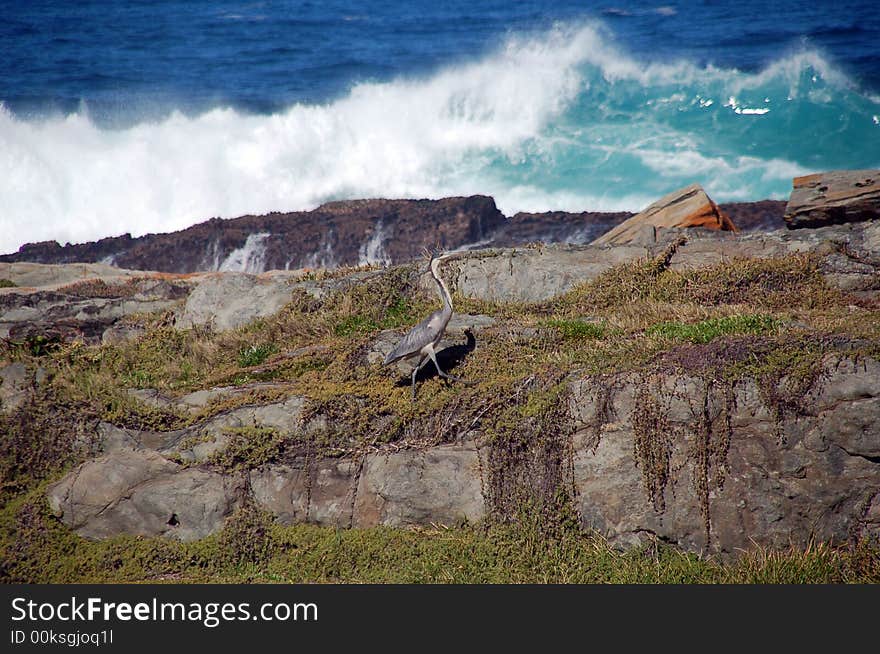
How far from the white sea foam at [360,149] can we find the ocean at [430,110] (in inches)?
4.0

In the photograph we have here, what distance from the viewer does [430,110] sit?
40.7 metres

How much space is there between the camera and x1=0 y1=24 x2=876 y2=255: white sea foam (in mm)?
35188

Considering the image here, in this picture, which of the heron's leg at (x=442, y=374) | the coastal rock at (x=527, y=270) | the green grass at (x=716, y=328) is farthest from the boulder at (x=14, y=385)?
the green grass at (x=716, y=328)

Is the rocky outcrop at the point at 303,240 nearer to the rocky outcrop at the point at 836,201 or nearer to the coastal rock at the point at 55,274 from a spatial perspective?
the coastal rock at the point at 55,274

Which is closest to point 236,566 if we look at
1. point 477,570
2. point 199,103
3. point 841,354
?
point 477,570

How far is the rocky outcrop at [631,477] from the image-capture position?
28.8 ft

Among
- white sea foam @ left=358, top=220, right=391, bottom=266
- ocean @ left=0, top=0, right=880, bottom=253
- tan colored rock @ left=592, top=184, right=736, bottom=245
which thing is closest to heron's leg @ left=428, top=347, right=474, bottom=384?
tan colored rock @ left=592, top=184, right=736, bottom=245

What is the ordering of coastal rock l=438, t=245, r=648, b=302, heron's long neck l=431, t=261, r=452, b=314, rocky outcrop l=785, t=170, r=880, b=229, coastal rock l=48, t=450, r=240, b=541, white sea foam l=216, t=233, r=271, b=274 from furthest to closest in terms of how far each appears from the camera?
white sea foam l=216, t=233, r=271, b=274 < rocky outcrop l=785, t=170, r=880, b=229 < coastal rock l=438, t=245, r=648, b=302 < heron's long neck l=431, t=261, r=452, b=314 < coastal rock l=48, t=450, r=240, b=541

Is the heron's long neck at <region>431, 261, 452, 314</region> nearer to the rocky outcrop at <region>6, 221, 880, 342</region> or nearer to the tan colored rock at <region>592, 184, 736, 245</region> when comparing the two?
the rocky outcrop at <region>6, 221, 880, 342</region>

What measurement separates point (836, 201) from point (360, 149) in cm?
2667

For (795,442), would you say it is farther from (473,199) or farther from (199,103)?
(199,103)

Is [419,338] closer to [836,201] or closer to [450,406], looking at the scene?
[450,406]

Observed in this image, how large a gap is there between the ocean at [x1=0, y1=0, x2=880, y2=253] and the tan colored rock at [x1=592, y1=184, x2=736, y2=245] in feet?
51.6

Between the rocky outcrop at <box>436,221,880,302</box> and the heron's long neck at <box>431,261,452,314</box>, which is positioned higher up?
the heron's long neck at <box>431,261,452,314</box>
